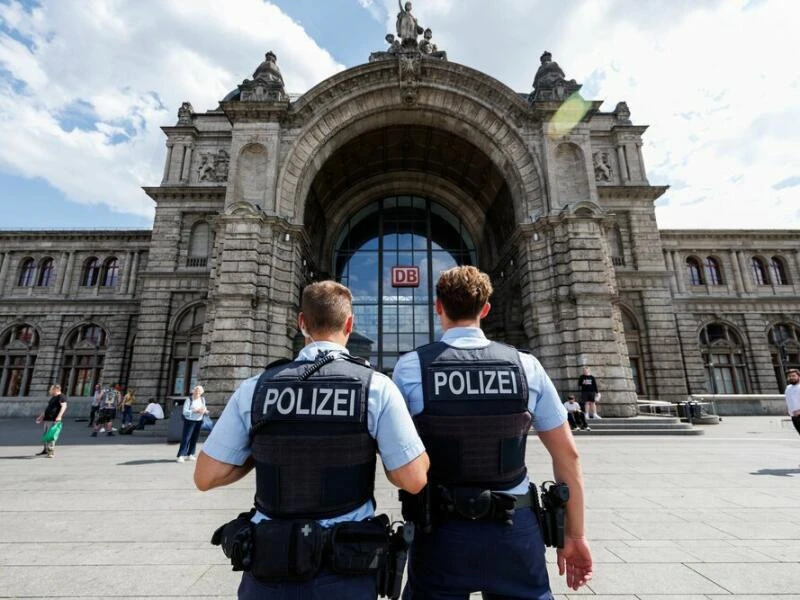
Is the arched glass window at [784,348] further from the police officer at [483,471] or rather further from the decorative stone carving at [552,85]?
the police officer at [483,471]

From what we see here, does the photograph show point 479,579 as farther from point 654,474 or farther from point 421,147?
point 421,147

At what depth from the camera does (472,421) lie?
1953 millimetres

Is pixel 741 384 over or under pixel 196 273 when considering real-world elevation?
under

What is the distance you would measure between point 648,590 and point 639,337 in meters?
23.4

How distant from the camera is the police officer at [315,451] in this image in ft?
5.33

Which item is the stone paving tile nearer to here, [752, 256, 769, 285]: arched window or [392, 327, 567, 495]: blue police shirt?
[392, 327, 567, 495]: blue police shirt

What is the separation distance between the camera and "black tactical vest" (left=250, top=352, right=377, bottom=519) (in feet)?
5.52

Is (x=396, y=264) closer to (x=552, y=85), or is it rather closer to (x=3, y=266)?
(x=552, y=85)

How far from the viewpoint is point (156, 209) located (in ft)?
77.3

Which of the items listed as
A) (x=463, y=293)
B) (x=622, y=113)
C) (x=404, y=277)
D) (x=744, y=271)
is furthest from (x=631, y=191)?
(x=463, y=293)

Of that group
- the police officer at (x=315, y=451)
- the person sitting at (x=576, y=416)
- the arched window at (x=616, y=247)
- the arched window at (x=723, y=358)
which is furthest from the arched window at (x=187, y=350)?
the arched window at (x=723, y=358)

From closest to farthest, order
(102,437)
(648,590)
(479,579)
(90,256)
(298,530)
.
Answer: (298,530) → (479,579) → (648,590) → (102,437) → (90,256)

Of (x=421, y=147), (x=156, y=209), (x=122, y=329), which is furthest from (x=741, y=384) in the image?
(x=122, y=329)

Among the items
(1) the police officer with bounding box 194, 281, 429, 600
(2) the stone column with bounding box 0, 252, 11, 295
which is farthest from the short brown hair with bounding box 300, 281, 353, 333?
(2) the stone column with bounding box 0, 252, 11, 295
